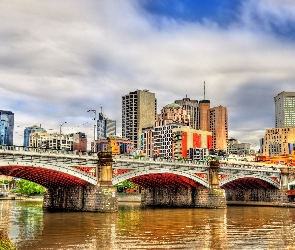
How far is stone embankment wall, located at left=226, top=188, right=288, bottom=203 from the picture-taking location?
342ft

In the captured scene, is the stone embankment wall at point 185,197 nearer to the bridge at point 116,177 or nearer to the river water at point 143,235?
the bridge at point 116,177

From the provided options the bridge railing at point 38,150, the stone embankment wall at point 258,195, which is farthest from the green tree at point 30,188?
the bridge railing at point 38,150

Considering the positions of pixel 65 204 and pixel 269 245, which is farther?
pixel 65 204

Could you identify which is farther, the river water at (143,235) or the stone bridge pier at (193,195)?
the stone bridge pier at (193,195)

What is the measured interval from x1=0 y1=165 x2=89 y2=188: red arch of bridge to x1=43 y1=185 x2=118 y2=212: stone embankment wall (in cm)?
125

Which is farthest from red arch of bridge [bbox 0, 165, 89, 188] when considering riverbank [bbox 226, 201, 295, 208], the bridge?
riverbank [bbox 226, 201, 295, 208]

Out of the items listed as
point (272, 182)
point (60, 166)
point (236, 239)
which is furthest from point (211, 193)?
point (236, 239)

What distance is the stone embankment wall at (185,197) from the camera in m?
86.0

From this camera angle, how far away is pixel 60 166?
6469 cm

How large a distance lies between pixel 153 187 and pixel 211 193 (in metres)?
16.6

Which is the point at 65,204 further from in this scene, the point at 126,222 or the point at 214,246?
the point at 214,246

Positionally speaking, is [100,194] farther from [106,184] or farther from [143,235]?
[143,235]

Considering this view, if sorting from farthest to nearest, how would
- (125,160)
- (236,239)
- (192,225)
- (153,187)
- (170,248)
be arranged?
1. (153,187)
2. (125,160)
3. (192,225)
4. (236,239)
5. (170,248)

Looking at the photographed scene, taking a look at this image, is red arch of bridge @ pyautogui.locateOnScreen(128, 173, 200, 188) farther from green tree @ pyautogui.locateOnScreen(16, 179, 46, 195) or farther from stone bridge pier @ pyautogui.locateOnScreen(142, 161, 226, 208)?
green tree @ pyautogui.locateOnScreen(16, 179, 46, 195)
